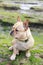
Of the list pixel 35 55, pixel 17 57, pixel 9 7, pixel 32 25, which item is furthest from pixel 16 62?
pixel 9 7

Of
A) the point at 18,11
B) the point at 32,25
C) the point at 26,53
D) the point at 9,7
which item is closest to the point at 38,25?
the point at 32,25

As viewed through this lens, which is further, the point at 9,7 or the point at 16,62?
the point at 9,7

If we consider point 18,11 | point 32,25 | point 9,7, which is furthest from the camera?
point 9,7

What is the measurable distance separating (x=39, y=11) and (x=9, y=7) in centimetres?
165

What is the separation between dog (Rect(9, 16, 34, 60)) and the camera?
5.23 m

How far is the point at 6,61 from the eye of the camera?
5707 mm

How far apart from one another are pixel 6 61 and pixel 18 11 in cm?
642

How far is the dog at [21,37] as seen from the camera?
5230 millimetres

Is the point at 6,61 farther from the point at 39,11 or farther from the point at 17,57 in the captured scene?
the point at 39,11

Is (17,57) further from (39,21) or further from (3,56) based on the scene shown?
(39,21)

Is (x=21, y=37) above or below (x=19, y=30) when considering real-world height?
below

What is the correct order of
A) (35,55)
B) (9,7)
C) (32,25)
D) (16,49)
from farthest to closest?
1. (9,7)
2. (32,25)
3. (35,55)
4. (16,49)

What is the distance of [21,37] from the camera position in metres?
5.27

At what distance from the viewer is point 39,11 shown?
12312 mm
